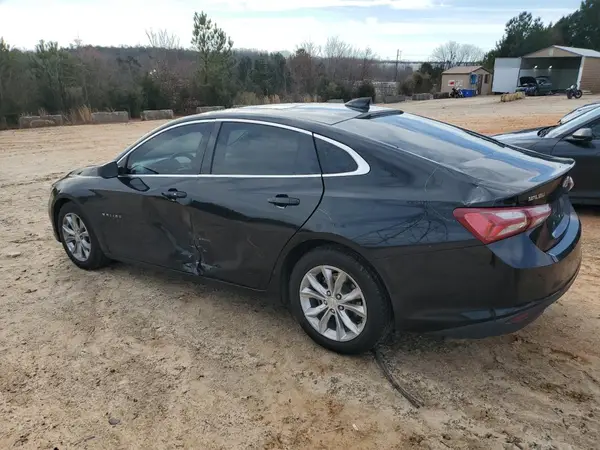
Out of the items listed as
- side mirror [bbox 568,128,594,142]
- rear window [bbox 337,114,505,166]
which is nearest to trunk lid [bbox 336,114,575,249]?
rear window [bbox 337,114,505,166]

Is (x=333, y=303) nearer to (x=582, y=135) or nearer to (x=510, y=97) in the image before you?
(x=582, y=135)

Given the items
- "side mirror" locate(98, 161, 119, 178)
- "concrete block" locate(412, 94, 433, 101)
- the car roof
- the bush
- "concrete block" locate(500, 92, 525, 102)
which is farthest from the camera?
the bush

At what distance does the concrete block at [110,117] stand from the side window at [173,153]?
779 inches

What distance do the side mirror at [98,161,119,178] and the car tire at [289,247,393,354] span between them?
83.8 inches

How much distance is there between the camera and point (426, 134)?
3.54m

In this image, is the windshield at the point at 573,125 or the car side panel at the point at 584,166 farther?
the windshield at the point at 573,125

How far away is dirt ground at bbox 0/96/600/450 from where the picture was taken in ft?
8.57

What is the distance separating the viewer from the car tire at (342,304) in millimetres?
3002

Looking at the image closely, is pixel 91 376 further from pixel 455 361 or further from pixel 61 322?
pixel 455 361

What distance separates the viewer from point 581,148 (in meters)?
6.09

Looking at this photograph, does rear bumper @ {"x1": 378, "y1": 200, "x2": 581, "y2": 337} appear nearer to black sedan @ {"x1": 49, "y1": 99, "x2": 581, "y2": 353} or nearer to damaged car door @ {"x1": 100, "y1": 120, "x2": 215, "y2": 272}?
black sedan @ {"x1": 49, "y1": 99, "x2": 581, "y2": 353}

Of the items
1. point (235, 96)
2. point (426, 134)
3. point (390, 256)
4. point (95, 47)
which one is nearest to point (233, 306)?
point (390, 256)

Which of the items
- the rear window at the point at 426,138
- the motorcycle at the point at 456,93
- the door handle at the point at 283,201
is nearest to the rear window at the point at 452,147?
the rear window at the point at 426,138

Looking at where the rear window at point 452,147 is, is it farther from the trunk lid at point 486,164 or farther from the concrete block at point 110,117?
the concrete block at point 110,117
